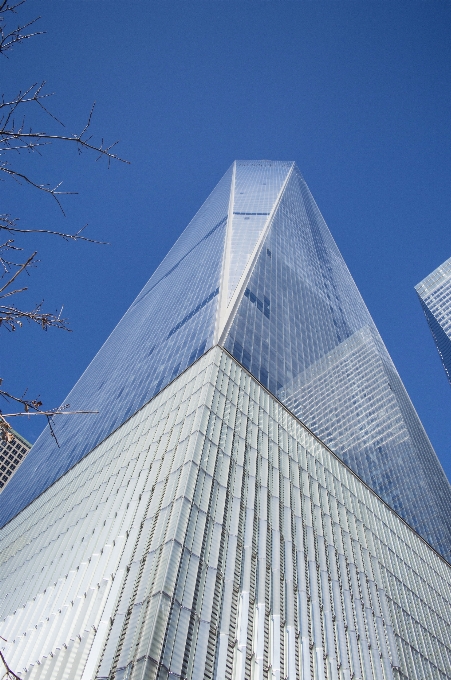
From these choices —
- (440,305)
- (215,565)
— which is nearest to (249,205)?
(440,305)

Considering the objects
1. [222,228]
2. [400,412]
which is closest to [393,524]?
[400,412]

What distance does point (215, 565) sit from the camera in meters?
15.1

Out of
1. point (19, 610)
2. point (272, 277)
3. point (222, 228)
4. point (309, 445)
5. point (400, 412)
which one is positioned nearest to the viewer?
point (19, 610)

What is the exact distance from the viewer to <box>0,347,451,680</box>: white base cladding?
13.1 meters

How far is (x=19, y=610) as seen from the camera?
18219 millimetres

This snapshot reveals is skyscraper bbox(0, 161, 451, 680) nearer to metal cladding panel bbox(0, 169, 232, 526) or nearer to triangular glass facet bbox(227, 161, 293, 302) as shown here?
metal cladding panel bbox(0, 169, 232, 526)

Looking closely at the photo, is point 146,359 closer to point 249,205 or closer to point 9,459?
point 249,205

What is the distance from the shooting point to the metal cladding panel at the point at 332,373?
36500mm

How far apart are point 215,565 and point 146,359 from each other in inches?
1389

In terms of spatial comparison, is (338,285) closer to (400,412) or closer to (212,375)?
(400,412)

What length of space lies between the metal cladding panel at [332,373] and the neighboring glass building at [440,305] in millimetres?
46925

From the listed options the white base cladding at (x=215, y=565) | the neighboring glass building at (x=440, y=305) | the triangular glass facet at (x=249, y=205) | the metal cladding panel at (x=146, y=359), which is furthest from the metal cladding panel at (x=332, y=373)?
the neighboring glass building at (x=440, y=305)

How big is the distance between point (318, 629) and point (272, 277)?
1664 inches

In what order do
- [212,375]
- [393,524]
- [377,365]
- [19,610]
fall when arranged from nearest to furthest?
[19,610] → [212,375] → [393,524] → [377,365]
